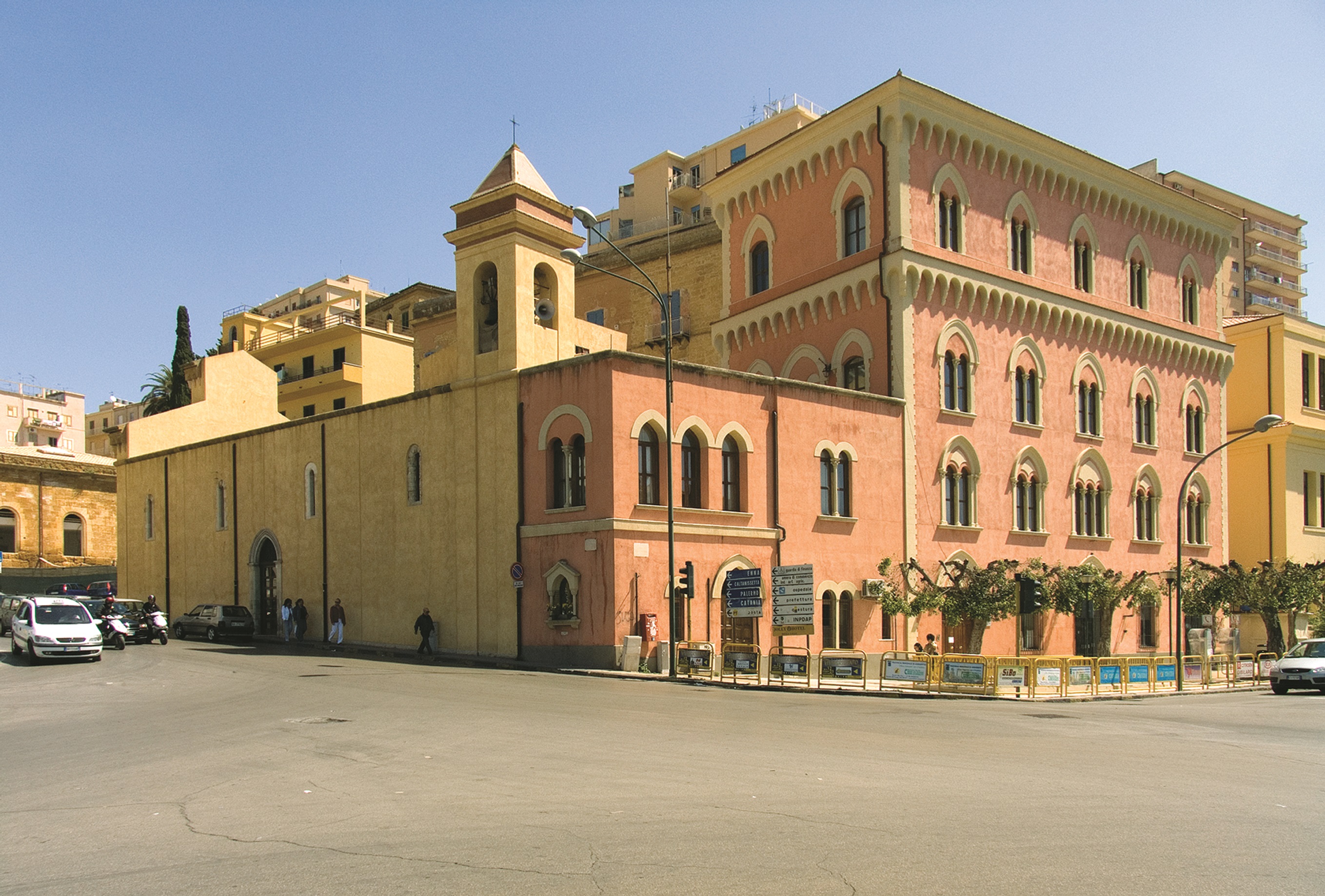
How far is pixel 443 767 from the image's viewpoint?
12008mm

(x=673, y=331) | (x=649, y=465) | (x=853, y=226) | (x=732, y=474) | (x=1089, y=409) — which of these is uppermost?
(x=853, y=226)

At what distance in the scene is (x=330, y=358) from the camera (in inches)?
2466

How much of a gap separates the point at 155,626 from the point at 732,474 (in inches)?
741

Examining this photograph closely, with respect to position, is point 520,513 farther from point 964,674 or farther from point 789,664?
point 964,674

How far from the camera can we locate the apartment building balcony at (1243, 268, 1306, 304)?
8656 centimetres

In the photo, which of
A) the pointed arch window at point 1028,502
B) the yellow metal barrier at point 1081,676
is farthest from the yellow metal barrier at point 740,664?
the pointed arch window at point 1028,502

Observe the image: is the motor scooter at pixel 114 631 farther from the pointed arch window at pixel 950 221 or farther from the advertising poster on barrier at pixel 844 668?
the pointed arch window at pixel 950 221

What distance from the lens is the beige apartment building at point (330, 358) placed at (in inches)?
2410

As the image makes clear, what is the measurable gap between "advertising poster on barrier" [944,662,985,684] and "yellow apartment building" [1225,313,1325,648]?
97.4ft

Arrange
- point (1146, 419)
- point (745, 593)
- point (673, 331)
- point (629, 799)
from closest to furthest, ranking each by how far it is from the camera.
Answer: point (629, 799) < point (745, 593) < point (1146, 419) < point (673, 331)

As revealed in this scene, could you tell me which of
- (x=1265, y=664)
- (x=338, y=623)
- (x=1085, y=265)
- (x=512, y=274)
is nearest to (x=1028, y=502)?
(x=1085, y=265)

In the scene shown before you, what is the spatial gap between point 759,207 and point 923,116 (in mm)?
7463

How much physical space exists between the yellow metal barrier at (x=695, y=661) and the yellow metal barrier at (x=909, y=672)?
405 centimetres

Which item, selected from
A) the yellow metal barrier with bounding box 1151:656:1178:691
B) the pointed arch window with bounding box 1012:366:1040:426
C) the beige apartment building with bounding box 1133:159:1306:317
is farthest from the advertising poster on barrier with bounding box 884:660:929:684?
the beige apartment building with bounding box 1133:159:1306:317
